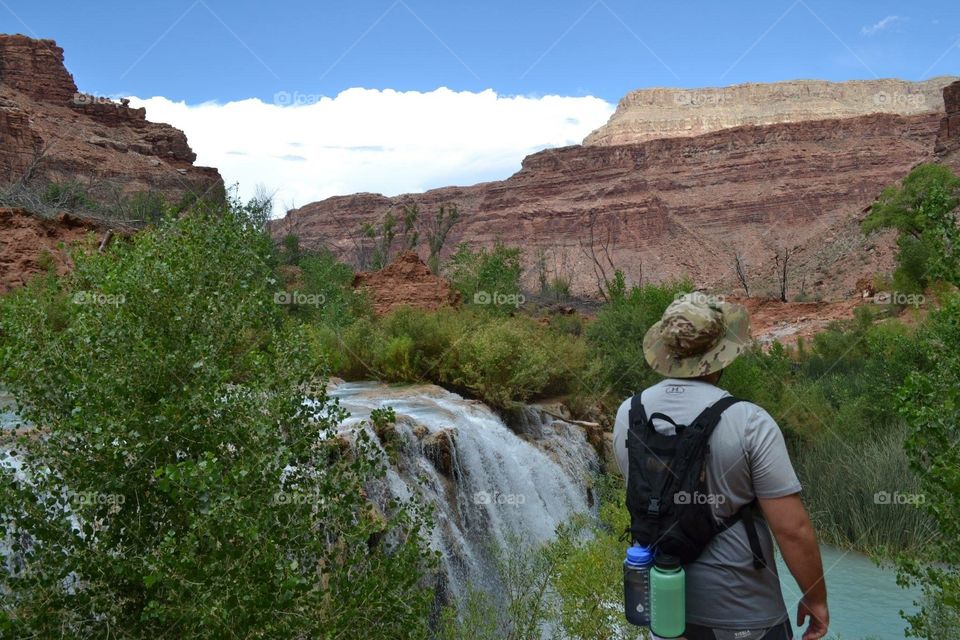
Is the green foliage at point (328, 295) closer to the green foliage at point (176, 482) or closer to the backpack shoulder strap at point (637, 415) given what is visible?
the green foliage at point (176, 482)

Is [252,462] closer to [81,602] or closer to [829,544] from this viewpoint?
[81,602]

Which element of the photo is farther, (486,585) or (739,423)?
(486,585)

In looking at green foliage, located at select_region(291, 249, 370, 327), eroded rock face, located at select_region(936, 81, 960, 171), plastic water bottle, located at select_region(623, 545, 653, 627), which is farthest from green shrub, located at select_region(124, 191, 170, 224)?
eroded rock face, located at select_region(936, 81, 960, 171)

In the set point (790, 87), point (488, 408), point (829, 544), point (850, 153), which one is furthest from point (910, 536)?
point (790, 87)

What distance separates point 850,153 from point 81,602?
8917cm

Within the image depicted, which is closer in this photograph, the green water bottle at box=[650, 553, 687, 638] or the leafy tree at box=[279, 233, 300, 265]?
the green water bottle at box=[650, 553, 687, 638]

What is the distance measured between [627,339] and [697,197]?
68.9 m

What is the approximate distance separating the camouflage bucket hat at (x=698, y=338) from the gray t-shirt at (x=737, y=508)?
19 cm

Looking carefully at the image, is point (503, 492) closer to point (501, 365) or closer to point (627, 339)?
point (501, 365)

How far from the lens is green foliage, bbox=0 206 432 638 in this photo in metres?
3.55

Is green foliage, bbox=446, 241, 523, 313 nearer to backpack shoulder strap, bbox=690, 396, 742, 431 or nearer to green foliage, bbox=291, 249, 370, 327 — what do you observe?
green foliage, bbox=291, 249, 370, 327

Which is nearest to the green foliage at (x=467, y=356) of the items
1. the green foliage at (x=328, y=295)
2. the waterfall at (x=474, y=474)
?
the green foliage at (x=328, y=295)

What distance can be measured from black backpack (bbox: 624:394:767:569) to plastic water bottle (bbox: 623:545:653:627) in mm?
55

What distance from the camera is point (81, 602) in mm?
3672
